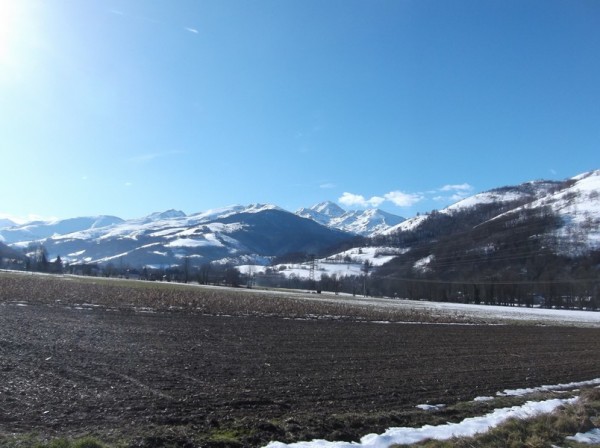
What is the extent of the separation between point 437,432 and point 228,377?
6.73m

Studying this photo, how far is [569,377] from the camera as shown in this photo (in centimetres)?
1956

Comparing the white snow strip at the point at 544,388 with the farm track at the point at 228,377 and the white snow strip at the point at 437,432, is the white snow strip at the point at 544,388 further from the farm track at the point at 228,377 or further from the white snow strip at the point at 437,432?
the white snow strip at the point at 437,432

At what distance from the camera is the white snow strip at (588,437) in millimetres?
10511

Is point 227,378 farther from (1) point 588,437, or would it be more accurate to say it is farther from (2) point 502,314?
(2) point 502,314

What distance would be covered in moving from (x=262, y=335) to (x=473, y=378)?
40.0ft

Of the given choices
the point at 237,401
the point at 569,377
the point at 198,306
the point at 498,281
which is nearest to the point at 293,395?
the point at 237,401

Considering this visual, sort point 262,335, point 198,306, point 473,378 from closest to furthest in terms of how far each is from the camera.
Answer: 1. point 473,378
2. point 262,335
3. point 198,306

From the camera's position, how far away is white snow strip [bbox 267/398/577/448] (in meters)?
9.34

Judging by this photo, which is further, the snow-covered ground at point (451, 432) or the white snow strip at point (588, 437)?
the white snow strip at point (588, 437)

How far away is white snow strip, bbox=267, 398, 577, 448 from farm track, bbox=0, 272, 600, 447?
42 centimetres

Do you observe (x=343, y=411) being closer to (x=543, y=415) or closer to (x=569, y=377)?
(x=543, y=415)

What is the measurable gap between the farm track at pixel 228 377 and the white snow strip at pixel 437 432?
42 cm

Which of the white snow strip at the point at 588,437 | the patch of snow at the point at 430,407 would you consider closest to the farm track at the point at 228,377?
the patch of snow at the point at 430,407


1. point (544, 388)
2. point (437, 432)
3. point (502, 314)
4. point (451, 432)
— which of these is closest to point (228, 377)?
point (437, 432)
